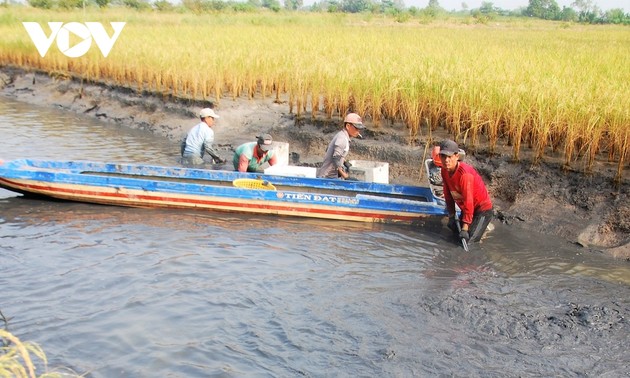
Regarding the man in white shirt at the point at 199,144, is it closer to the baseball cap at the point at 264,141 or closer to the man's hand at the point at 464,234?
the baseball cap at the point at 264,141

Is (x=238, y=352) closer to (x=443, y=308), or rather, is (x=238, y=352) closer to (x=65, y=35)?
(x=443, y=308)

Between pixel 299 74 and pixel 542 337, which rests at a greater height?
pixel 299 74

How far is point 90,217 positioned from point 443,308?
4.52m

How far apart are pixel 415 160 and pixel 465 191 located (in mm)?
2983

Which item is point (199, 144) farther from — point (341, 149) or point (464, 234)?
point (464, 234)

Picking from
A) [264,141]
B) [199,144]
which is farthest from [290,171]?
[199,144]

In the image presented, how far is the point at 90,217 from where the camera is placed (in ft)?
25.5

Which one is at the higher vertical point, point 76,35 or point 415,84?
point 76,35

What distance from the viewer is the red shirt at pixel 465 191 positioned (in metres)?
6.51

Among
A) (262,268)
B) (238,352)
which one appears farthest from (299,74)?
(238,352)

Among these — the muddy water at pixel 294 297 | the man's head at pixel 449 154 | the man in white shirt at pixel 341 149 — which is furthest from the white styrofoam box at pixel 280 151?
the man's head at pixel 449 154

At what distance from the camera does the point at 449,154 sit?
6320 mm

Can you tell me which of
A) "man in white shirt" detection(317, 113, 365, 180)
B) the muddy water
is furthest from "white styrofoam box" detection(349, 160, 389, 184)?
the muddy water

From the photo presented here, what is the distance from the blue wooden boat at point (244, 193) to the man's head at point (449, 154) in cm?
96
